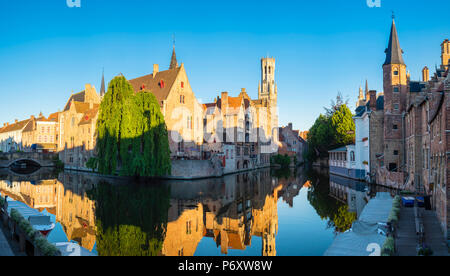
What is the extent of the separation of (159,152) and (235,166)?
20916mm

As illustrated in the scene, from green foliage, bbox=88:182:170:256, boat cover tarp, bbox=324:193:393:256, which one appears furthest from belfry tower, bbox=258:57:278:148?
boat cover tarp, bbox=324:193:393:256

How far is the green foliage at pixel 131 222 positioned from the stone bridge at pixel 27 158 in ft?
168

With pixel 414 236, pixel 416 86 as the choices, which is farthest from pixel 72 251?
pixel 416 86

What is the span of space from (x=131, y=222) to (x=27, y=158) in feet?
208

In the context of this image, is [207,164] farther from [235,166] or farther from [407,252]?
[407,252]

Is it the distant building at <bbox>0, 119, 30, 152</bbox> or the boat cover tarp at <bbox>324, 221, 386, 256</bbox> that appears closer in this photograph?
the boat cover tarp at <bbox>324, 221, 386, 256</bbox>

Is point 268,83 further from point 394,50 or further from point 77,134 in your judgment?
point 394,50

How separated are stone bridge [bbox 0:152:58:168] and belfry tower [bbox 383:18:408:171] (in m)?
67.7

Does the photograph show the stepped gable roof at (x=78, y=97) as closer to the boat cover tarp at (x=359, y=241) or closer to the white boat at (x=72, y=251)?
the white boat at (x=72, y=251)

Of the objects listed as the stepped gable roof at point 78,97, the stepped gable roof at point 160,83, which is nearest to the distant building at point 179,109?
the stepped gable roof at point 160,83

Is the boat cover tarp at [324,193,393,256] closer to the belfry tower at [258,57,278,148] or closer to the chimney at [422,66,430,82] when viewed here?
the chimney at [422,66,430,82]

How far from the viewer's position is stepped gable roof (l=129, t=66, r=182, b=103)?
156 ft
